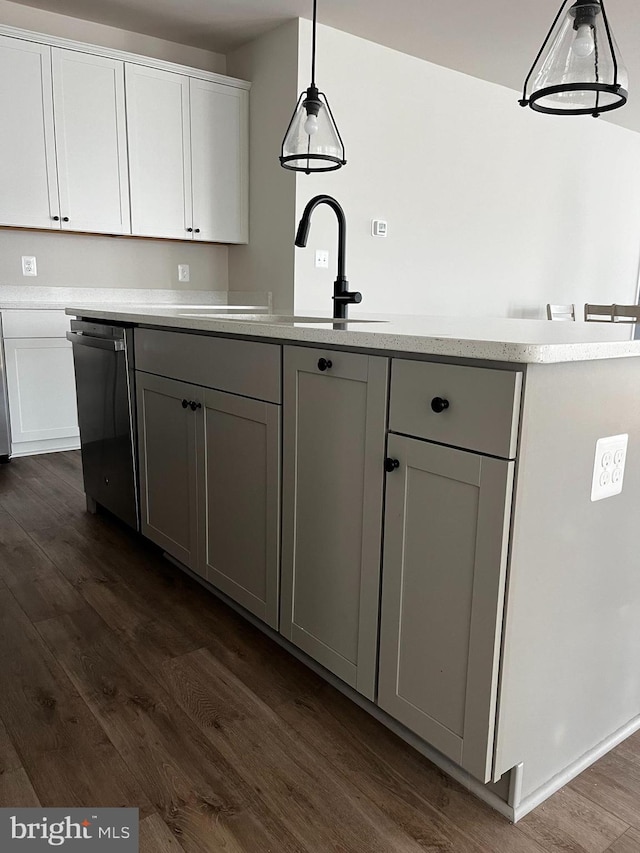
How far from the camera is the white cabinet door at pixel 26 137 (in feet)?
11.9

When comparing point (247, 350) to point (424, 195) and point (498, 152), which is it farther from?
point (498, 152)

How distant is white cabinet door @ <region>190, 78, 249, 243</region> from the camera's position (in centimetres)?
426

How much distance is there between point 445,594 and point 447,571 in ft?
0.15

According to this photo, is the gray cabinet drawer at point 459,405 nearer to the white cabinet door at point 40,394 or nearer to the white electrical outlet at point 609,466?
the white electrical outlet at point 609,466

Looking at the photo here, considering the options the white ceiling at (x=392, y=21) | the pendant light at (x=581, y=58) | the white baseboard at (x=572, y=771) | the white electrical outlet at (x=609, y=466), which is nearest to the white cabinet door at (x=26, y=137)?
the white ceiling at (x=392, y=21)

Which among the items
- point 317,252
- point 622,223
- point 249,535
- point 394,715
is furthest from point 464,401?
point 622,223

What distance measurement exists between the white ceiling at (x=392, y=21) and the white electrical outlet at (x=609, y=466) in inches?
131

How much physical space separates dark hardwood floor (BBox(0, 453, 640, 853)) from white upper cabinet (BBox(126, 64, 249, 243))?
2831 millimetres

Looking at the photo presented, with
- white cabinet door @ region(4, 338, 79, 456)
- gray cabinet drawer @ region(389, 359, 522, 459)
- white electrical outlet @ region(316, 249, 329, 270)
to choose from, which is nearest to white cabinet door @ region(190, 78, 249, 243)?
white electrical outlet @ region(316, 249, 329, 270)

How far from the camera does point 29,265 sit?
4121 millimetres

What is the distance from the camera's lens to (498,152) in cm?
510

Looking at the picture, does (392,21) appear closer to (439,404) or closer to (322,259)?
(322,259)

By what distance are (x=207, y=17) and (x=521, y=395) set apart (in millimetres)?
3816

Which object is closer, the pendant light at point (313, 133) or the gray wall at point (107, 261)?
the pendant light at point (313, 133)
